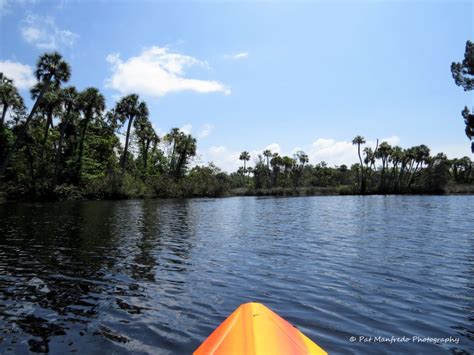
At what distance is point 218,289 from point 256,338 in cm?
451

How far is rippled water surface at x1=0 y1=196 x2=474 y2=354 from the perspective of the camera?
561 cm

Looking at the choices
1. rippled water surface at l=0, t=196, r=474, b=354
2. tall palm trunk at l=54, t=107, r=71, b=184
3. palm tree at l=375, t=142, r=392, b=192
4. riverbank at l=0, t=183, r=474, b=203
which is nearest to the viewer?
rippled water surface at l=0, t=196, r=474, b=354

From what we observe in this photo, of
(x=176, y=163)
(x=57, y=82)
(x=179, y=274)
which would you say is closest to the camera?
(x=179, y=274)

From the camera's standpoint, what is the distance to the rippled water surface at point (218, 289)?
18.4 feet

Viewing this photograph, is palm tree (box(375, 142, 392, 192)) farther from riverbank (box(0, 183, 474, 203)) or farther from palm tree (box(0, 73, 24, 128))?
palm tree (box(0, 73, 24, 128))

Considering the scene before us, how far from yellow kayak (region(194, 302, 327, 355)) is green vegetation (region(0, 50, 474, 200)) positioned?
34348 millimetres

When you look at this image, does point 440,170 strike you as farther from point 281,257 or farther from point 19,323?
point 19,323

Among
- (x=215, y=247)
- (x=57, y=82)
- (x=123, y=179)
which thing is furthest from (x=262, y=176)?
(x=215, y=247)

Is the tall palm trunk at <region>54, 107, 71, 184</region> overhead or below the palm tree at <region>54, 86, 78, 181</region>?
below

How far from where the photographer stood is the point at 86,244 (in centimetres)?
1428

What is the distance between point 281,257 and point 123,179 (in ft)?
147

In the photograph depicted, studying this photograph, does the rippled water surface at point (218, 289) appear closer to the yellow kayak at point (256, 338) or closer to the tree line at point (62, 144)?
the yellow kayak at point (256, 338)

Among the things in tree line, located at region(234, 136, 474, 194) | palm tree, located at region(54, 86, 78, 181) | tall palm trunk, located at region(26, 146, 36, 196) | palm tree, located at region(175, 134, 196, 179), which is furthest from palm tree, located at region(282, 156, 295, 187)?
tall palm trunk, located at region(26, 146, 36, 196)

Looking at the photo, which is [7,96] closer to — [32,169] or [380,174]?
[32,169]
